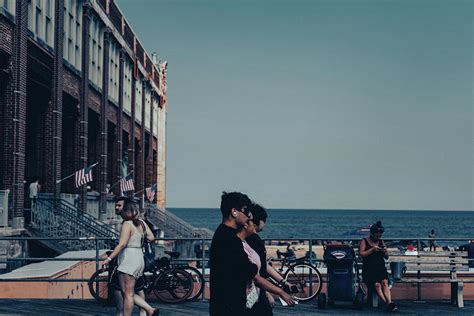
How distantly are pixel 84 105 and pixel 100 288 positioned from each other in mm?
17597

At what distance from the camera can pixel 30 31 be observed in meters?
24.6

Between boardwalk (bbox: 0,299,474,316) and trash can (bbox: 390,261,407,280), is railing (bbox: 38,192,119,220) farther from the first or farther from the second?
trash can (bbox: 390,261,407,280)

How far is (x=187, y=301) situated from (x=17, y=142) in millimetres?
9739

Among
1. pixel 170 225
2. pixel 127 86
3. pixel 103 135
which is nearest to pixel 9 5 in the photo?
pixel 103 135

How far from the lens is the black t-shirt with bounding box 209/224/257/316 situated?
6508 millimetres

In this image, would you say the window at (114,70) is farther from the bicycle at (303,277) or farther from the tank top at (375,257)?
the tank top at (375,257)

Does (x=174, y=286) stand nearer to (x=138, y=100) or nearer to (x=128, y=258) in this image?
(x=128, y=258)

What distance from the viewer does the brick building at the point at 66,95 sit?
74.4ft

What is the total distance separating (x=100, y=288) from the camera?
15688 mm

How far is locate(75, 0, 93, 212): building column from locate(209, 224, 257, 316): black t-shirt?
26.0m

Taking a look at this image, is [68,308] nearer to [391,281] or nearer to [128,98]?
[391,281]

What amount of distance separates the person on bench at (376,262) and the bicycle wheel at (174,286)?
3318 millimetres

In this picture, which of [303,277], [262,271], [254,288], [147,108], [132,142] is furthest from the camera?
[147,108]

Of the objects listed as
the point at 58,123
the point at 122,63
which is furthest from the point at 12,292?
the point at 122,63
